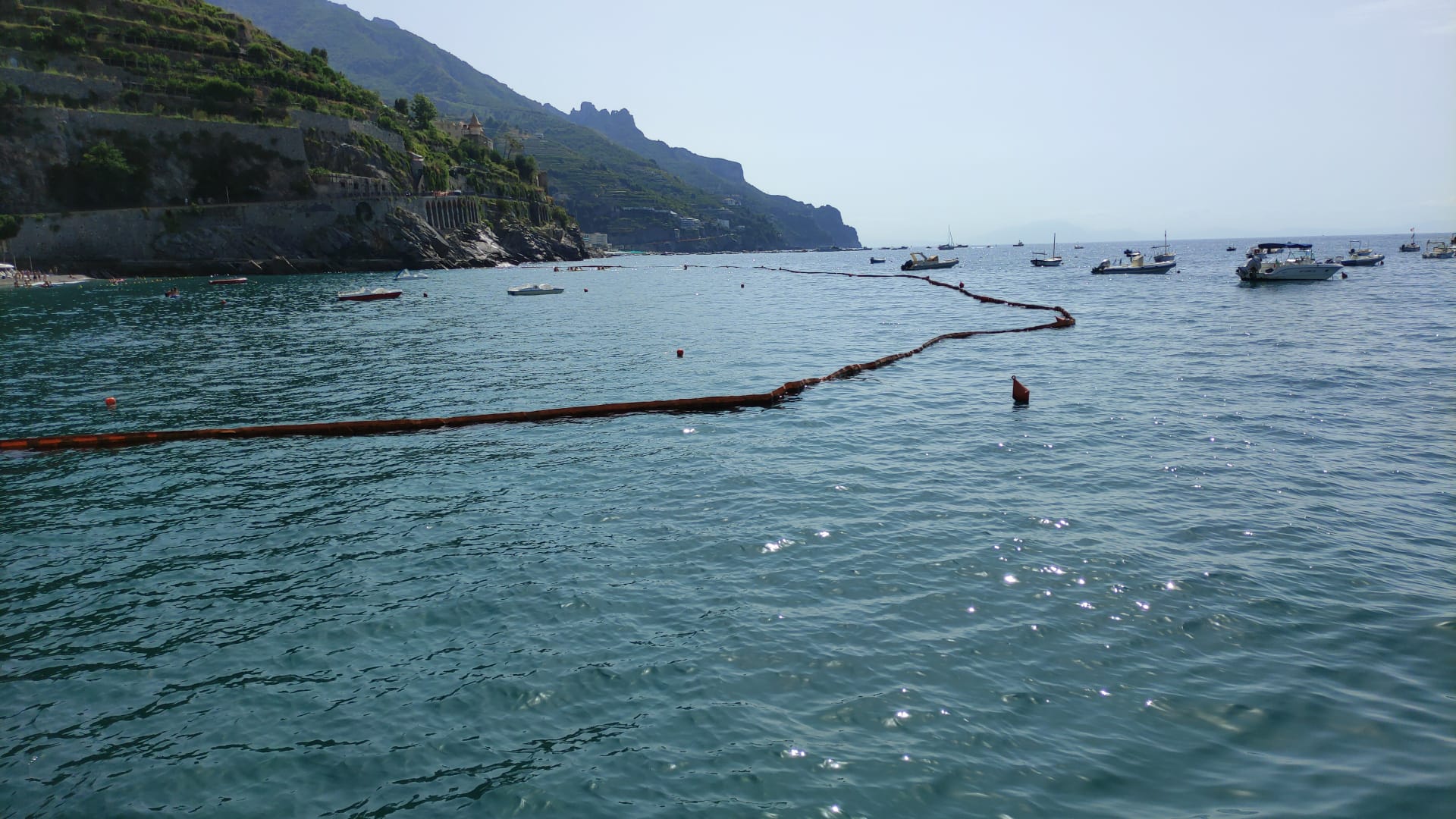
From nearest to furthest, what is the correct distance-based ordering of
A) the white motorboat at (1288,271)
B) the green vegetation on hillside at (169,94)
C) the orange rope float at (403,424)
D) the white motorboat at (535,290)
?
the orange rope float at (403,424)
the white motorboat at (1288,271)
the white motorboat at (535,290)
the green vegetation on hillside at (169,94)

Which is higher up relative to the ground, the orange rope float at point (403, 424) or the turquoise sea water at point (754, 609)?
the orange rope float at point (403, 424)

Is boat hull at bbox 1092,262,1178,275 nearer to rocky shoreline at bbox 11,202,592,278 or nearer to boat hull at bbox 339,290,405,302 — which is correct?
boat hull at bbox 339,290,405,302

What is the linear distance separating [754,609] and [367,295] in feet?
252

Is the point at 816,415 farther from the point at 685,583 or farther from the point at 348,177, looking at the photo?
the point at 348,177

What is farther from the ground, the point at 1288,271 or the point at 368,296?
the point at 368,296

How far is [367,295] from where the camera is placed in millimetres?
76625

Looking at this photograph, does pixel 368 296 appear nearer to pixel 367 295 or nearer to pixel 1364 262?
pixel 367 295

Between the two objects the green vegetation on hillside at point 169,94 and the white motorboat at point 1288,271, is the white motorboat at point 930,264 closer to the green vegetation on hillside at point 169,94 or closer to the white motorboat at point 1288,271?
the white motorboat at point 1288,271

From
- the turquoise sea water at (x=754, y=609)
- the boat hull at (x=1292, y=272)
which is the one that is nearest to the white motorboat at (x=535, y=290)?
the turquoise sea water at (x=754, y=609)

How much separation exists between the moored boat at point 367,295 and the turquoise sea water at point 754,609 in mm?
49099

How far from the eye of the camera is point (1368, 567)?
12484 mm

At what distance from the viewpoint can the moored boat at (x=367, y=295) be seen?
74625 mm

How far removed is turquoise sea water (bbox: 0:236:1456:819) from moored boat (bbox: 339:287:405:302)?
4910cm

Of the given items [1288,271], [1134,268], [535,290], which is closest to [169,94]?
[535,290]
